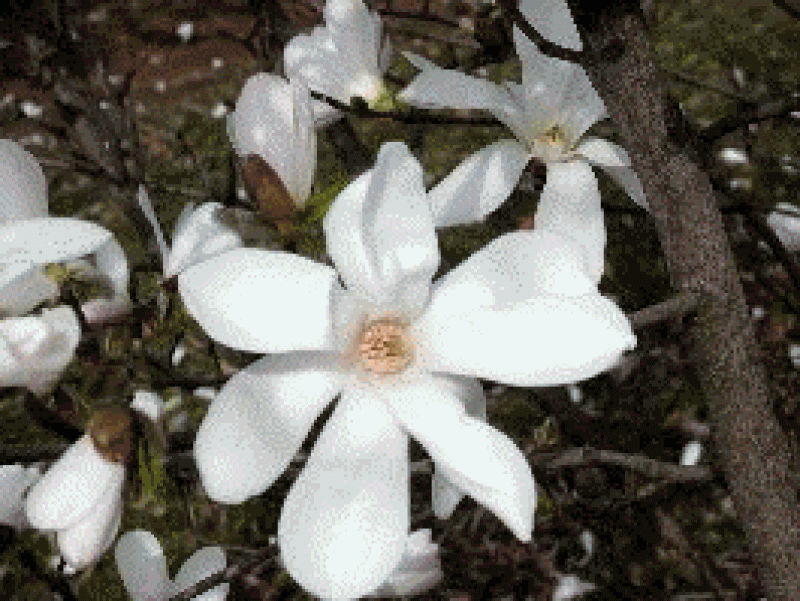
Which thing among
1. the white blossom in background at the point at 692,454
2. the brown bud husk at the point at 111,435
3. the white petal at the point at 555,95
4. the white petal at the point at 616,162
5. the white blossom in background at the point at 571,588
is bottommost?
the white blossom in background at the point at 571,588

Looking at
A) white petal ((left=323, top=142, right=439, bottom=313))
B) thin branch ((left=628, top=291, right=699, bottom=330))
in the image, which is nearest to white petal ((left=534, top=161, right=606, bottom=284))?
thin branch ((left=628, top=291, right=699, bottom=330))

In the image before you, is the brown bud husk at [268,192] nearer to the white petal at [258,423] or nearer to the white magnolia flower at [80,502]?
the white petal at [258,423]

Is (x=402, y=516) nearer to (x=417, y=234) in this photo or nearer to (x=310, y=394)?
(x=310, y=394)

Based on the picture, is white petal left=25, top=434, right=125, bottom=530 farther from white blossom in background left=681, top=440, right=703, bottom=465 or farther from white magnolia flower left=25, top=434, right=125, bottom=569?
white blossom in background left=681, top=440, right=703, bottom=465

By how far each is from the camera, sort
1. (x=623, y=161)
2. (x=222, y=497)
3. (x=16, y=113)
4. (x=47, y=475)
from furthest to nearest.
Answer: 1. (x=16, y=113)
2. (x=623, y=161)
3. (x=47, y=475)
4. (x=222, y=497)

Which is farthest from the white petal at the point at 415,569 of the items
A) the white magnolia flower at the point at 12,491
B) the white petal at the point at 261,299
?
the white petal at the point at 261,299

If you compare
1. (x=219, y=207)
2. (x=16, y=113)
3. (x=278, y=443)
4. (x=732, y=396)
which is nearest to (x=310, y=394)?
(x=278, y=443)

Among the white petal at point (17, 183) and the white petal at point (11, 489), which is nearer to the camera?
the white petal at point (17, 183)
